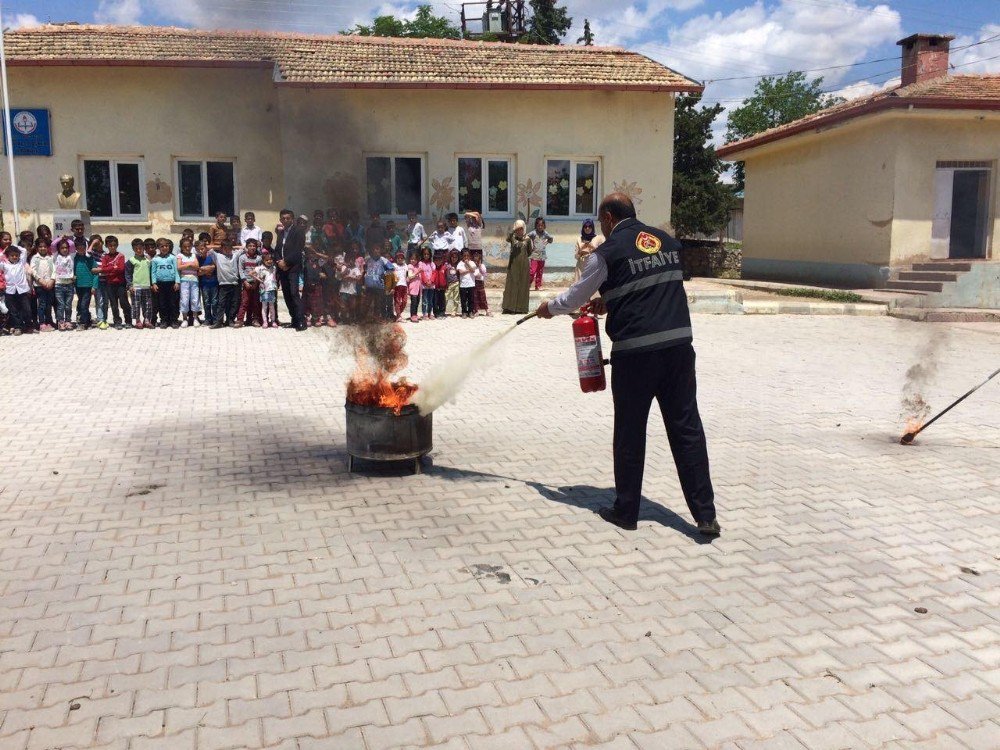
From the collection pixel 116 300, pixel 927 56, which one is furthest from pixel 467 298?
pixel 927 56

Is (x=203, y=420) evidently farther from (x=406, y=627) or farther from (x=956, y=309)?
(x=956, y=309)

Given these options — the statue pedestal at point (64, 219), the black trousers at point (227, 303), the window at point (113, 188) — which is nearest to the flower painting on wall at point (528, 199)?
the black trousers at point (227, 303)

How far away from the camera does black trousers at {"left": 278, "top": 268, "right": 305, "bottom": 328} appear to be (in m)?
13.1

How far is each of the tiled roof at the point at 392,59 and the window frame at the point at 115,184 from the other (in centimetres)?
196

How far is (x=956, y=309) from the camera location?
56.0 feet

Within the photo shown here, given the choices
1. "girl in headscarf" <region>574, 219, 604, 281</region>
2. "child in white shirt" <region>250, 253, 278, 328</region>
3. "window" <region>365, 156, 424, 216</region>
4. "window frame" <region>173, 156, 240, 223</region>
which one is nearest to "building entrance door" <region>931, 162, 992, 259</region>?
"girl in headscarf" <region>574, 219, 604, 281</region>

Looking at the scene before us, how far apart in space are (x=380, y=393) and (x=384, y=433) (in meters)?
0.34

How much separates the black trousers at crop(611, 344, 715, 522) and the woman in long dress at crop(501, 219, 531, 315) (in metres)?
11.5

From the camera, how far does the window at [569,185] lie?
61.8ft

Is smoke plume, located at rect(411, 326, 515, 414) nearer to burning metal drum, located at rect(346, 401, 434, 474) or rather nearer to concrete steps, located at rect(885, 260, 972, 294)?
burning metal drum, located at rect(346, 401, 434, 474)

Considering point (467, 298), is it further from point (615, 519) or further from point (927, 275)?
point (615, 519)

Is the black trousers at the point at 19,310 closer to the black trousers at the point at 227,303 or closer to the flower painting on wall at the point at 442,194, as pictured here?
the black trousers at the point at 227,303

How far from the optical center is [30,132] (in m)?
17.0

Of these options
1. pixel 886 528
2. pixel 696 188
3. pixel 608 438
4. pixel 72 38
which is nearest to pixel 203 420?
pixel 608 438
